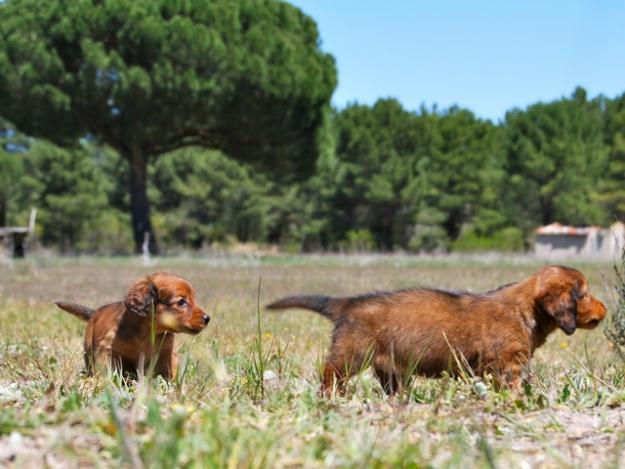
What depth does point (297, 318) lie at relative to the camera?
9.84 meters

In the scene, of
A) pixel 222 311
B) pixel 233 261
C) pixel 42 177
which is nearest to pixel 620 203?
pixel 233 261

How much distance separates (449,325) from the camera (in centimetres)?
507

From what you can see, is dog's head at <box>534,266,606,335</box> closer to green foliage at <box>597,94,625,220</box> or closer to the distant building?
green foliage at <box>597,94,625,220</box>

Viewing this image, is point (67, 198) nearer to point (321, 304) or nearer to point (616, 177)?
point (616, 177)

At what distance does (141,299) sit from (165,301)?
0.48ft

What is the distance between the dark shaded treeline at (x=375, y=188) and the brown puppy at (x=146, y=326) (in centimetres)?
4132

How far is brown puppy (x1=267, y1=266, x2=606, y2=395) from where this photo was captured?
4957 millimetres

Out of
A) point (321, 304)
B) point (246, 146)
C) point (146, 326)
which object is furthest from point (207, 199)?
point (321, 304)

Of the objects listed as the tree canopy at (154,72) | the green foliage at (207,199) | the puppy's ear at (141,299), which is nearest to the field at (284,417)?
the puppy's ear at (141,299)

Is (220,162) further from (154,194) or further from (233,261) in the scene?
(233,261)

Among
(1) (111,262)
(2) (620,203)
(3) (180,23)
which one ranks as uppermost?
(3) (180,23)

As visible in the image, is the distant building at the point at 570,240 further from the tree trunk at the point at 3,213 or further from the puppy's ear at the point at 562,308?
the puppy's ear at the point at 562,308

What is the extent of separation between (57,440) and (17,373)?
2.51 metres

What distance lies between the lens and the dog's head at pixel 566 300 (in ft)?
16.8
